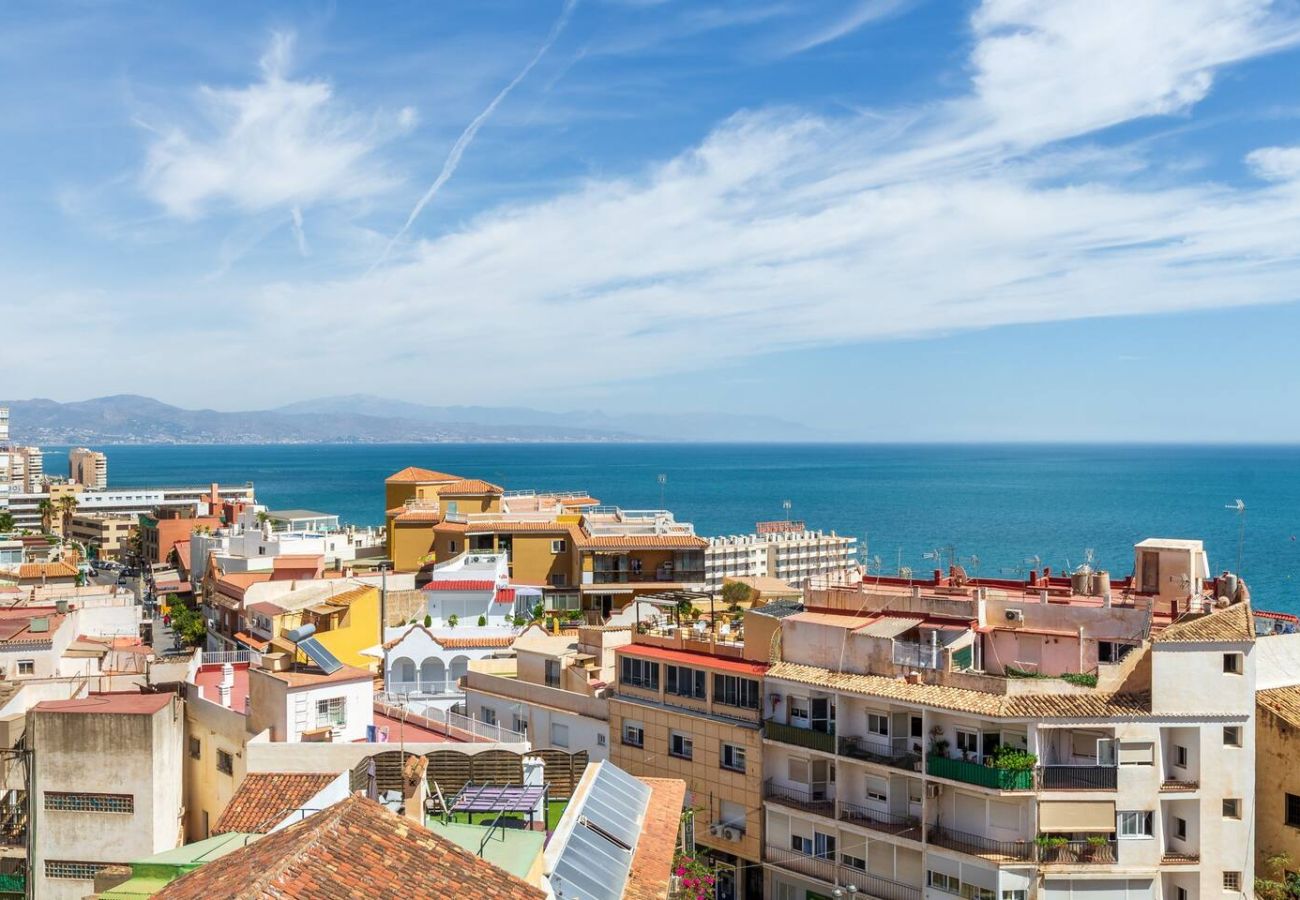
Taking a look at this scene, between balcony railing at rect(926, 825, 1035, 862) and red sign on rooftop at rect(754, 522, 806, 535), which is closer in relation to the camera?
balcony railing at rect(926, 825, 1035, 862)

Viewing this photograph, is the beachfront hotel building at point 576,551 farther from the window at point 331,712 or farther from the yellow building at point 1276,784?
the yellow building at point 1276,784

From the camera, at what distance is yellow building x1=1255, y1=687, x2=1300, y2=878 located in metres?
28.9

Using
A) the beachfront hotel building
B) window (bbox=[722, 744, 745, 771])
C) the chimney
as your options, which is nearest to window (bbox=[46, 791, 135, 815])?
the chimney

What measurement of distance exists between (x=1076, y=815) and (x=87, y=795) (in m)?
23.2

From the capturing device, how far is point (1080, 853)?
27.1m

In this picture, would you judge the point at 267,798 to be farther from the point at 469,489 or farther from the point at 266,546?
the point at 469,489

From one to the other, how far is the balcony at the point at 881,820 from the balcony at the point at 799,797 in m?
0.49

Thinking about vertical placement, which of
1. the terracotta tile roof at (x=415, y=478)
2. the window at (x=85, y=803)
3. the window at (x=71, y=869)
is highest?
the terracotta tile roof at (x=415, y=478)

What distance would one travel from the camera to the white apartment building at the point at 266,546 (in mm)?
65250

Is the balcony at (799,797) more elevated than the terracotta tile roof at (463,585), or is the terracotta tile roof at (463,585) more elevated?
the terracotta tile roof at (463,585)

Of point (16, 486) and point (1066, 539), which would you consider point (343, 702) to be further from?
point (16, 486)

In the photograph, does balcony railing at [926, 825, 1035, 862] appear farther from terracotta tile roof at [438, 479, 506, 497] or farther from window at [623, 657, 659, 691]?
terracotta tile roof at [438, 479, 506, 497]

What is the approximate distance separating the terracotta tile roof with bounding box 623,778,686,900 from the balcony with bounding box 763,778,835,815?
26.5 ft

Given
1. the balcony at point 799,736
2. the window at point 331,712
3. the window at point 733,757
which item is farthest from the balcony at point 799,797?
the window at point 331,712
